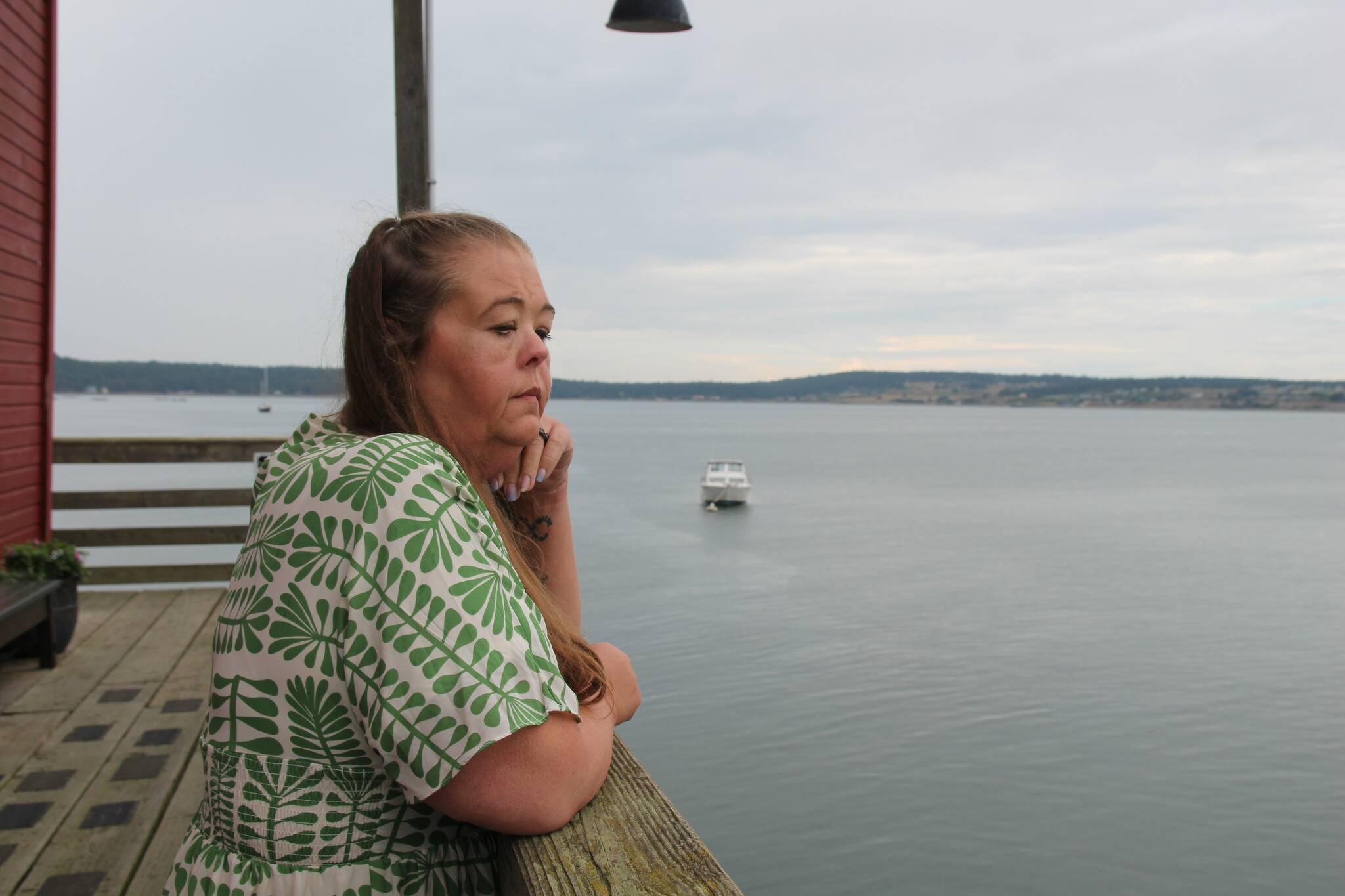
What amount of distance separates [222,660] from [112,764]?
3.06 meters

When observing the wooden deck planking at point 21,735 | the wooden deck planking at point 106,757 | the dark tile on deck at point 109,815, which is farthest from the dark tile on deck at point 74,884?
the wooden deck planking at point 21,735

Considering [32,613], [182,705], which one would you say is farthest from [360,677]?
[32,613]

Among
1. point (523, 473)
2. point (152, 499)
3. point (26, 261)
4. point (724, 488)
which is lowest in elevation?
point (724, 488)

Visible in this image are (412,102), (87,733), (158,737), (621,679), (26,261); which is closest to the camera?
(621,679)

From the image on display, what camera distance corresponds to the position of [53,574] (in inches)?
202

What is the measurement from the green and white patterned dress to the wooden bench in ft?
13.2

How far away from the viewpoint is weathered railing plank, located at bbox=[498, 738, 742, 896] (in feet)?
3.02

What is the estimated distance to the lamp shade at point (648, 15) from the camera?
4340mm

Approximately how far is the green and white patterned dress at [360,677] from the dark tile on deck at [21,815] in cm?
253

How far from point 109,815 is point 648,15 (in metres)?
3.48

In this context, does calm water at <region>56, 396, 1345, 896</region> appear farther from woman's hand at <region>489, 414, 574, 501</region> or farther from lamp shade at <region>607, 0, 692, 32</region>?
woman's hand at <region>489, 414, 574, 501</region>

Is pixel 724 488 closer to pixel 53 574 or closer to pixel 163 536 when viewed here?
pixel 163 536

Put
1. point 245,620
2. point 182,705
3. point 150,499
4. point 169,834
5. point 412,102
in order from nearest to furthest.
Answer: point 245,620
point 169,834
point 182,705
point 412,102
point 150,499

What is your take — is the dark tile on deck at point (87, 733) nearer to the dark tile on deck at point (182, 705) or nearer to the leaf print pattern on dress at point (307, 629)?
the dark tile on deck at point (182, 705)
